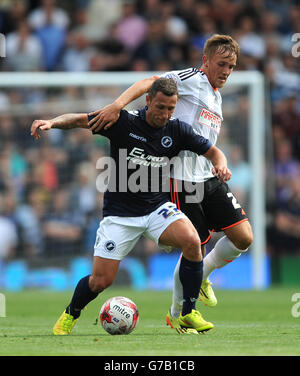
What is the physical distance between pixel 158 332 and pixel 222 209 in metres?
1.32

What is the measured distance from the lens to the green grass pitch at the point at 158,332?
589 centimetres

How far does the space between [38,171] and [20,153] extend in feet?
1.60

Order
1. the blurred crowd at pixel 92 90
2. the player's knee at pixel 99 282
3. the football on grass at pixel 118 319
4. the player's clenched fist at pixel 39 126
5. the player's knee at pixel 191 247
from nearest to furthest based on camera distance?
the player's clenched fist at pixel 39 126, the player's knee at pixel 191 247, the player's knee at pixel 99 282, the football on grass at pixel 118 319, the blurred crowd at pixel 92 90

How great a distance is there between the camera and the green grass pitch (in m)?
5.89

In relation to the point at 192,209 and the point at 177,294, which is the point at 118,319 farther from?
the point at 192,209

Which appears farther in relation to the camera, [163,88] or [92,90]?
[92,90]

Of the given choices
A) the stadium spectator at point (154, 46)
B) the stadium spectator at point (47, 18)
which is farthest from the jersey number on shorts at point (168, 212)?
the stadium spectator at point (47, 18)

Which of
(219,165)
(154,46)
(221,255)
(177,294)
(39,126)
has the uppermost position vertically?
(154,46)

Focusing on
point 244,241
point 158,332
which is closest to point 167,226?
point 158,332

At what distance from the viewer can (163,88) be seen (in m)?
6.93

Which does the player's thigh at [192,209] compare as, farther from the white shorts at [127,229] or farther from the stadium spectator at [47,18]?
the stadium spectator at [47,18]

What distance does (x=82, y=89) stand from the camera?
51.5 ft
